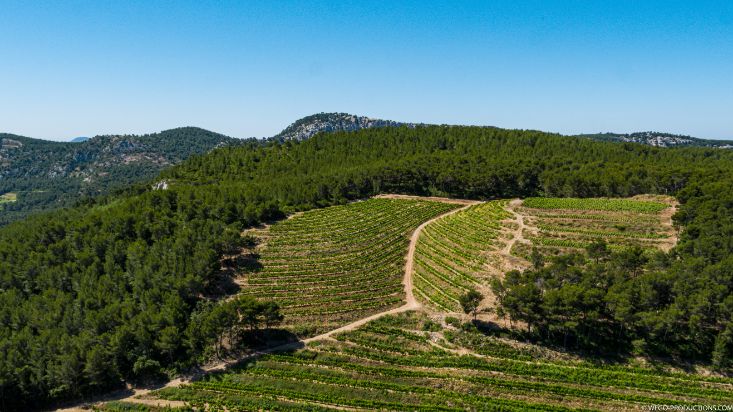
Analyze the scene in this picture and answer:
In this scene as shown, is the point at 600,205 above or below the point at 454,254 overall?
above

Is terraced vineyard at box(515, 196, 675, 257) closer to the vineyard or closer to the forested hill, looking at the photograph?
the vineyard

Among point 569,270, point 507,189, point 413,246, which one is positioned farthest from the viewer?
point 507,189

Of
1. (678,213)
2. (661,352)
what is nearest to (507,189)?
(678,213)

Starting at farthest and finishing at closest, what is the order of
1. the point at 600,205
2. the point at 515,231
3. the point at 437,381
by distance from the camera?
the point at 600,205
the point at 515,231
the point at 437,381

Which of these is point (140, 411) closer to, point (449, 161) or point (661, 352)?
point (661, 352)

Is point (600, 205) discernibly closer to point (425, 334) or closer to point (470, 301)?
point (470, 301)

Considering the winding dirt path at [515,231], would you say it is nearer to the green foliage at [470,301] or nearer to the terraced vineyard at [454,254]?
the terraced vineyard at [454,254]

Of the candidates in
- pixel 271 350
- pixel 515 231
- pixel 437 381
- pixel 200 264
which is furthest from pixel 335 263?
pixel 515 231
